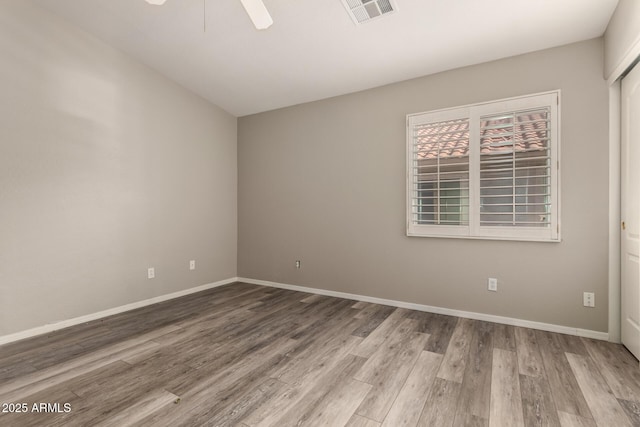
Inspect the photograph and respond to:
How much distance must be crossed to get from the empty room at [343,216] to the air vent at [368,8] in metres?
0.02

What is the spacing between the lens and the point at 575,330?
275 centimetres

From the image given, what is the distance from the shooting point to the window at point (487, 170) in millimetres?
2840

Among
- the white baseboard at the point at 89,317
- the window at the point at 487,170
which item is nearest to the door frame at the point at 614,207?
the window at the point at 487,170

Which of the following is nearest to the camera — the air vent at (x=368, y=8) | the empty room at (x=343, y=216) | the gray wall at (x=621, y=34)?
the empty room at (x=343, y=216)

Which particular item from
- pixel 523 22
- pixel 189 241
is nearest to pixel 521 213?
pixel 523 22

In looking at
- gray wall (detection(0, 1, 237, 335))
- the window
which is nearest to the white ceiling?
gray wall (detection(0, 1, 237, 335))

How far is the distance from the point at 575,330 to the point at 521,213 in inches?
44.5

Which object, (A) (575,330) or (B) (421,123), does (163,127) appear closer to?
(B) (421,123)

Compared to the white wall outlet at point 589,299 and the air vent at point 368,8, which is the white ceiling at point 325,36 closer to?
the air vent at point 368,8

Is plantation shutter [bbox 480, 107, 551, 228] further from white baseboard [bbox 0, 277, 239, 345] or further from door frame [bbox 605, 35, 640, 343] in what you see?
white baseboard [bbox 0, 277, 239, 345]

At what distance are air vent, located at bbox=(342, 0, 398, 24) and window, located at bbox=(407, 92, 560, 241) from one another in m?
1.18

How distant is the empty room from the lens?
1.96 m

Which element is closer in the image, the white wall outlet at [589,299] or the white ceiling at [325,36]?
the white ceiling at [325,36]

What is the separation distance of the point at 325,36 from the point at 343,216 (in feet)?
6.71
